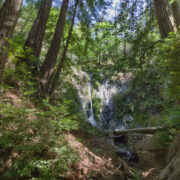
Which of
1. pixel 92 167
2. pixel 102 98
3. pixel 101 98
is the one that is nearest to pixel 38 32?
pixel 92 167

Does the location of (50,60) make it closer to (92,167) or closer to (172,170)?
(92,167)

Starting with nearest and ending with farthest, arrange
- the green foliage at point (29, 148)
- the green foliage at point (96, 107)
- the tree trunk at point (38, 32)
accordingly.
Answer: the green foliage at point (29, 148) < the tree trunk at point (38, 32) < the green foliage at point (96, 107)

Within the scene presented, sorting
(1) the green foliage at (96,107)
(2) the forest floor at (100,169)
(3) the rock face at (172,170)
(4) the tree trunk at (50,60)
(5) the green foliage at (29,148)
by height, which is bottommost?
(2) the forest floor at (100,169)

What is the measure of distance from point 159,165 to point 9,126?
3858 mm

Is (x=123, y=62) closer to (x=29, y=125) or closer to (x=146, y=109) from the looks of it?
(x=29, y=125)

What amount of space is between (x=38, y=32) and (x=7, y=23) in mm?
3275

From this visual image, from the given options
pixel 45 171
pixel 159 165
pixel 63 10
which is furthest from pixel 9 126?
pixel 63 10

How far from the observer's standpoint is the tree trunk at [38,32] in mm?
5133

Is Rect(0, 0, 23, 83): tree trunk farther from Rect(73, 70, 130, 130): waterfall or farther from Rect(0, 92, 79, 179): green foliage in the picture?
Rect(73, 70, 130, 130): waterfall

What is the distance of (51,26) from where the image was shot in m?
7.02

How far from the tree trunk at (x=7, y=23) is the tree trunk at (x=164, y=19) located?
12.2ft

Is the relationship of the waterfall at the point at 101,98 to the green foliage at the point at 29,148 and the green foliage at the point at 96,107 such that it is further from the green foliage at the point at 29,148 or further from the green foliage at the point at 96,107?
the green foliage at the point at 29,148

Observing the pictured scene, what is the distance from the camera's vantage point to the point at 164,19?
12.4 feet

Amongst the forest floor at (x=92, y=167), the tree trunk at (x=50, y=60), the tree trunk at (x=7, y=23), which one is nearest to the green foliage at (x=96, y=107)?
the forest floor at (x=92, y=167)
